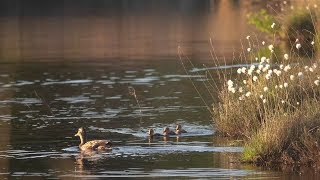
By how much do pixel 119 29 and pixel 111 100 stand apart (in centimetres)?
3167

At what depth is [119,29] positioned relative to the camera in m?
59.0

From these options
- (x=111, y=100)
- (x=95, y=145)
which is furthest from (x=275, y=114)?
(x=111, y=100)

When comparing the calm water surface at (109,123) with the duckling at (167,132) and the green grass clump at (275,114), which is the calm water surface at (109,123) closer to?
the duckling at (167,132)

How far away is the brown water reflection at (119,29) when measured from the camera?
4353cm

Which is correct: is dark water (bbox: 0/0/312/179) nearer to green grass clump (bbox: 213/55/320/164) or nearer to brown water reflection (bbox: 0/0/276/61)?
brown water reflection (bbox: 0/0/276/61)

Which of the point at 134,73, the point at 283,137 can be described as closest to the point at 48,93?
the point at 134,73

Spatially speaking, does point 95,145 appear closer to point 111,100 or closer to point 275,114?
point 275,114

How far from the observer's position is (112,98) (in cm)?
2803

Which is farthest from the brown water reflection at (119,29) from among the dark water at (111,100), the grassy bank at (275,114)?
the grassy bank at (275,114)

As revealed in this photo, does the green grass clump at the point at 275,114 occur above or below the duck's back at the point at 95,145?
above

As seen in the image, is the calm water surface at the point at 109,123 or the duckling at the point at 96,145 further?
the duckling at the point at 96,145

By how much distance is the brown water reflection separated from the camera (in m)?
43.5

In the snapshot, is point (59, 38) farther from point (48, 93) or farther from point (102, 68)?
point (48, 93)

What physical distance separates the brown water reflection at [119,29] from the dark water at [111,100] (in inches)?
3.6
